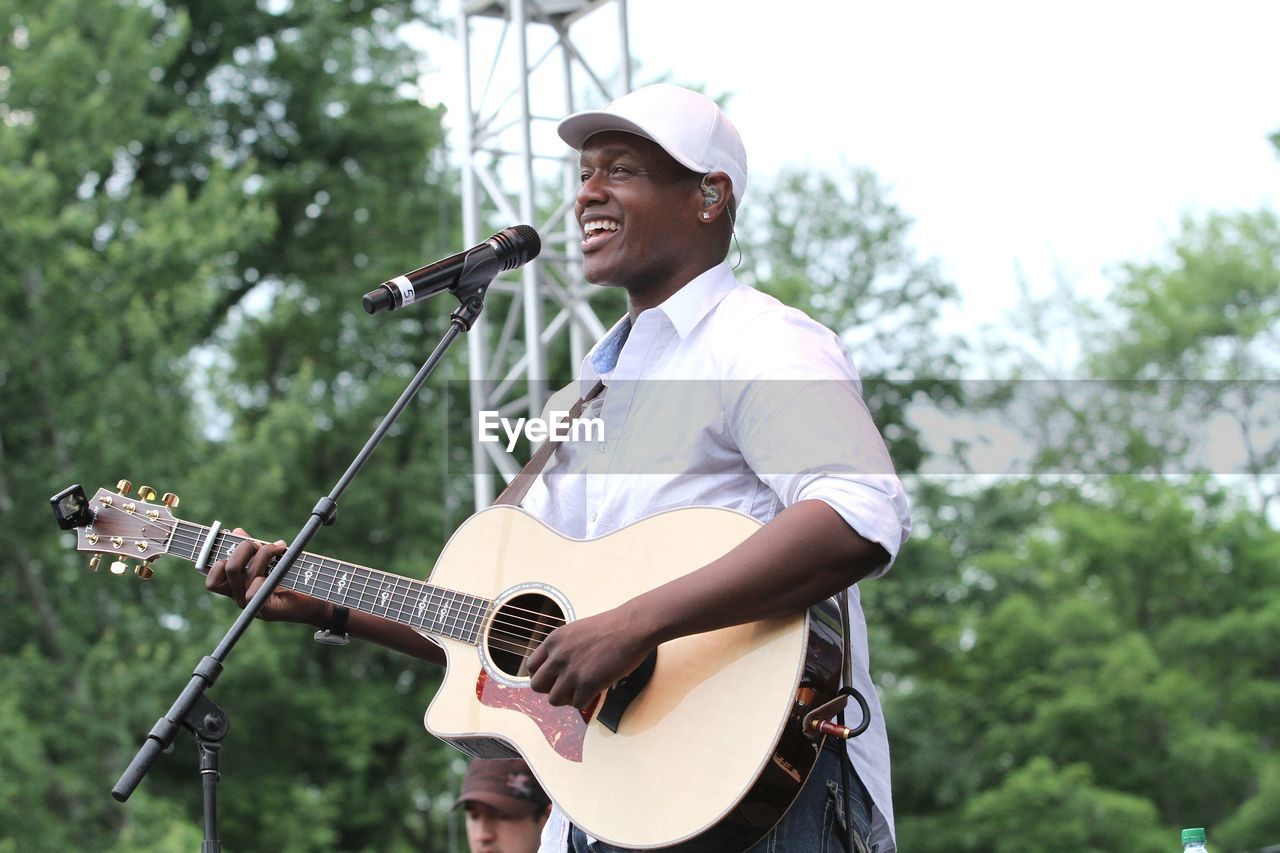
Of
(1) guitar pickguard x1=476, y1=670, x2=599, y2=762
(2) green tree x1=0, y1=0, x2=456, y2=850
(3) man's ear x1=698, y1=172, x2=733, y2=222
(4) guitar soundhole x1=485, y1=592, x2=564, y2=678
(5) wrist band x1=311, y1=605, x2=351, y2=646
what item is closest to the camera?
(1) guitar pickguard x1=476, y1=670, x2=599, y2=762

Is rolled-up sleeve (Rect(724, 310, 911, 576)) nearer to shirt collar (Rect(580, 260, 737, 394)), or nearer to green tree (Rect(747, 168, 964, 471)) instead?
shirt collar (Rect(580, 260, 737, 394))

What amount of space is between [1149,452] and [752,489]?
1955 centimetres

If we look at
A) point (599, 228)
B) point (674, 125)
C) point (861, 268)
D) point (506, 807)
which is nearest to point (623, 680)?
point (599, 228)

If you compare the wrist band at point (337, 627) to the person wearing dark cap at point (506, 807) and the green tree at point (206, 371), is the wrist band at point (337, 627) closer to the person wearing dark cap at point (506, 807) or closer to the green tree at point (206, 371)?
the person wearing dark cap at point (506, 807)

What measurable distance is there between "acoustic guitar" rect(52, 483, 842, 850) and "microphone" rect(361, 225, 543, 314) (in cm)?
46

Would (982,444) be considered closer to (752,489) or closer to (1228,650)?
(1228,650)

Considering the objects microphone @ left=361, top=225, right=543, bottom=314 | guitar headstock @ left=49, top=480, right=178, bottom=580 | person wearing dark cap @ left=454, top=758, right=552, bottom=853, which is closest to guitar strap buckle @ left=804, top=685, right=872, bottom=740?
microphone @ left=361, top=225, right=543, bottom=314

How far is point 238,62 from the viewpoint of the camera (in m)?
18.0

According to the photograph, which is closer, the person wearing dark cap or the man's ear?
the man's ear

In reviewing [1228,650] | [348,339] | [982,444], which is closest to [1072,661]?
[1228,650]

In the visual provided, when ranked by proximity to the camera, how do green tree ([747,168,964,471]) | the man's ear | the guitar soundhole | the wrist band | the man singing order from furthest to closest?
green tree ([747,168,964,471]), the wrist band, the man's ear, the guitar soundhole, the man singing

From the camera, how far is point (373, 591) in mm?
2932

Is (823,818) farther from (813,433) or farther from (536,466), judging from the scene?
(536,466)

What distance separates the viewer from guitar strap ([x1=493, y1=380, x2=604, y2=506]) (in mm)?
2998
